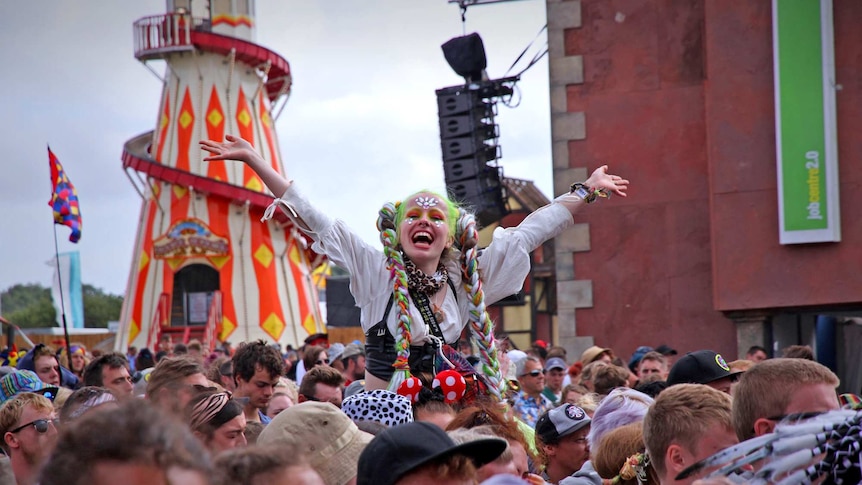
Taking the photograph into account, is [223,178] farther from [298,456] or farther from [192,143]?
[298,456]

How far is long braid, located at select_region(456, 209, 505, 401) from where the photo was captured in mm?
5113

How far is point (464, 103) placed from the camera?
17.8m

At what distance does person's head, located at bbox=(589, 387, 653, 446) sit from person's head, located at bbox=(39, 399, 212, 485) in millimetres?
2681

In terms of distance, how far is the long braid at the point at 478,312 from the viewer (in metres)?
5.11

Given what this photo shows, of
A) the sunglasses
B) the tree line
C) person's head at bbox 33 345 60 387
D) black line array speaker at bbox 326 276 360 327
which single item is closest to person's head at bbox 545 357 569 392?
person's head at bbox 33 345 60 387

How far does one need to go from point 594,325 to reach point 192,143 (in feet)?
55.3

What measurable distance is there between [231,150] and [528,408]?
10.8ft

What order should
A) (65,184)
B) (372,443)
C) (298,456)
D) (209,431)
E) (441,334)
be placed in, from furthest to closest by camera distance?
1. (65,184)
2. (441,334)
3. (209,431)
4. (372,443)
5. (298,456)

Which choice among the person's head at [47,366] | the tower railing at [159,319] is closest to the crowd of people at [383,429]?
the person's head at [47,366]

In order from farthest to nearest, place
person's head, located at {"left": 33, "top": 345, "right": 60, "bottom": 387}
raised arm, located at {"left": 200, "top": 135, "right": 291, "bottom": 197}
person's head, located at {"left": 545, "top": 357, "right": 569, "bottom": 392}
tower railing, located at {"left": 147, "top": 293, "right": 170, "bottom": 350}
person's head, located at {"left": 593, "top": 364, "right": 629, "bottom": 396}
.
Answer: tower railing, located at {"left": 147, "top": 293, "right": 170, "bottom": 350} < person's head, located at {"left": 545, "top": 357, "right": 569, "bottom": 392} < person's head, located at {"left": 33, "top": 345, "right": 60, "bottom": 387} < person's head, located at {"left": 593, "top": 364, "right": 629, "bottom": 396} < raised arm, located at {"left": 200, "top": 135, "right": 291, "bottom": 197}

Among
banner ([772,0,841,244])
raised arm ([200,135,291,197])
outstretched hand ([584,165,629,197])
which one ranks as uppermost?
banner ([772,0,841,244])

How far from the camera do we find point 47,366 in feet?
28.6

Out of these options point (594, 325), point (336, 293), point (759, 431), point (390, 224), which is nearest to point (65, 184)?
point (336, 293)

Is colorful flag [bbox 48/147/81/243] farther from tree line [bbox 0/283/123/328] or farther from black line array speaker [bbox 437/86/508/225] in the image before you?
tree line [bbox 0/283/123/328]
